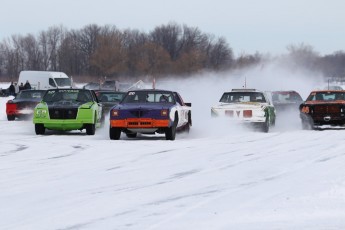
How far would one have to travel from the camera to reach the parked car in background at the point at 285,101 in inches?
1193

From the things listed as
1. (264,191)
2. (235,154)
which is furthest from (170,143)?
(264,191)

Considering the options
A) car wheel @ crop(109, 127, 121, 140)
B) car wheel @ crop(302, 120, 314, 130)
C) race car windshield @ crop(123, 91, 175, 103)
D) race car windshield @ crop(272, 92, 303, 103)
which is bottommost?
car wheel @ crop(302, 120, 314, 130)

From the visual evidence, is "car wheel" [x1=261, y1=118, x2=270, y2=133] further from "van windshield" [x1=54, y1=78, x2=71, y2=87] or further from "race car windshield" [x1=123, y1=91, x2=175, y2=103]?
"van windshield" [x1=54, y1=78, x2=71, y2=87]

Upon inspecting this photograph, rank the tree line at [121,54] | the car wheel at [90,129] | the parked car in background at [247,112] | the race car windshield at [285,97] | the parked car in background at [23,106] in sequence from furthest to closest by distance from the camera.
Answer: the tree line at [121,54] < the race car windshield at [285,97] < the parked car in background at [23,106] < the parked car in background at [247,112] < the car wheel at [90,129]

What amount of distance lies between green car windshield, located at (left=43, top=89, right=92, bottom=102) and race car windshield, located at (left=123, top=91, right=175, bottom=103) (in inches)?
81.5


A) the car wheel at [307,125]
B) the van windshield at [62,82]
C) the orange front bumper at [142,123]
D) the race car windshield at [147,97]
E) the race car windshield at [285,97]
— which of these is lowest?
the car wheel at [307,125]

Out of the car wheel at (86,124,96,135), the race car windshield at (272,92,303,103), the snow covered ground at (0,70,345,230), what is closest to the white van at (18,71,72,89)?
the race car windshield at (272,92,303,103)

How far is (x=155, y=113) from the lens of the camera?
728 inches

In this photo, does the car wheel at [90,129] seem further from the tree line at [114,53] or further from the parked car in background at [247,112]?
the tree line at [114,53]

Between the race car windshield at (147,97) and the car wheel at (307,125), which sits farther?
the car wheel at (307,125)

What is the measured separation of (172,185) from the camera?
9797 millimetres

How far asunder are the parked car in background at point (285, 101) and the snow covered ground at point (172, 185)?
12.3m

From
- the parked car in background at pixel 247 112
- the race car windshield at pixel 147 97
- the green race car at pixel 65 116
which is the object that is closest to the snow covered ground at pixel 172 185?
the race car windshield at pixel 147 97

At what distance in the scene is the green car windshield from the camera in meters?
21.5
